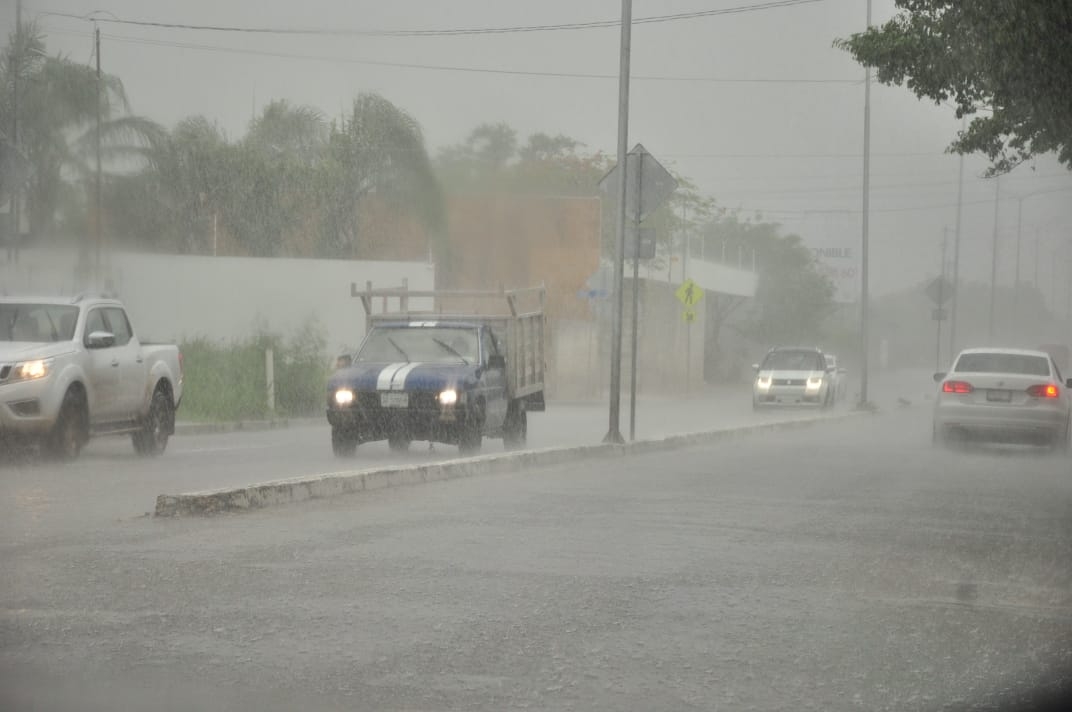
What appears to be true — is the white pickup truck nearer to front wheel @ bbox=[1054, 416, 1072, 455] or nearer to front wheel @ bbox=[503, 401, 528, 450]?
front wheel @ bbox=[503, 401, 528, 450]

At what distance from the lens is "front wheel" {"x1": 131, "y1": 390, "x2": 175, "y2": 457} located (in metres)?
17.5

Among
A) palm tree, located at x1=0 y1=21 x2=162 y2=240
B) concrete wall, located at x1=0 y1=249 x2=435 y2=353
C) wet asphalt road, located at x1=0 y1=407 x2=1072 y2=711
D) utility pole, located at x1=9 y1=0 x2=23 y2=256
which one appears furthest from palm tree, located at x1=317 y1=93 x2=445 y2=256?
wet asphalt road, located at x1=0 y1=407 x2=1072 y2=711

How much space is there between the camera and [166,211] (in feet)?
126

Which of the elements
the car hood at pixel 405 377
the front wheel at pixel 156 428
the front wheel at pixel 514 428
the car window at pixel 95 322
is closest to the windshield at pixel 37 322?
the car window at pixel 95 322

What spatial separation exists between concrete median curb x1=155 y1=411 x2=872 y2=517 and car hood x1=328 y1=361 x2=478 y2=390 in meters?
1.50

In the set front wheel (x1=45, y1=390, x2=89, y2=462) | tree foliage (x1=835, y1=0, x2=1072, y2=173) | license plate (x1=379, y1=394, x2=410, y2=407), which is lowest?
front wheel (x1=45, y1=390, x2=89, y2=462)

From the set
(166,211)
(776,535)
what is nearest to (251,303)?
(166,211)

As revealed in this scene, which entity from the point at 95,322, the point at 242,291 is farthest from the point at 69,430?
the point at 242,291

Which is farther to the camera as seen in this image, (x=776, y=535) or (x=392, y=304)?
(x=392, y=304)

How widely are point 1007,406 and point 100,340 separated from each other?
13057 mm

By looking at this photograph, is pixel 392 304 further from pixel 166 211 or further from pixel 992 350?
pixel 992 350

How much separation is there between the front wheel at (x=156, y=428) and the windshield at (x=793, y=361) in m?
24.2

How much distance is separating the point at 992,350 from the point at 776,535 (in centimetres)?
1371

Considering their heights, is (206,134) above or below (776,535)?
above
